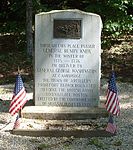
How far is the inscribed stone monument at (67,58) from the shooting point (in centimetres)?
742

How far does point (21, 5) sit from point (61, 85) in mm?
6721

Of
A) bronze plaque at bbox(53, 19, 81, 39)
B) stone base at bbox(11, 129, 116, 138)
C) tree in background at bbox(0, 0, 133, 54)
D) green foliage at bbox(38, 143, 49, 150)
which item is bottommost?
green foliage at bbox(38, 143, 49, 150)

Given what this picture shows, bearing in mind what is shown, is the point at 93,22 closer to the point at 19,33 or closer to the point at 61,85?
the point at 61,85

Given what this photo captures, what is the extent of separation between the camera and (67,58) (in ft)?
24.7

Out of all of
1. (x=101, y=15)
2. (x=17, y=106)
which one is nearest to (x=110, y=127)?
(x=17, y=106)

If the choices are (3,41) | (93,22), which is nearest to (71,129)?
(93,22)

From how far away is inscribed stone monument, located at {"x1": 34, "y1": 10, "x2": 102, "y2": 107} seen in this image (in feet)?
24.3

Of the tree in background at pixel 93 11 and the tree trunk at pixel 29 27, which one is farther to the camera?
the tree in background at pixel 93 11

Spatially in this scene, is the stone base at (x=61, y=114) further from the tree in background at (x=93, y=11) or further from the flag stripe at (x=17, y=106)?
the tree in background at (x=93, y=11)

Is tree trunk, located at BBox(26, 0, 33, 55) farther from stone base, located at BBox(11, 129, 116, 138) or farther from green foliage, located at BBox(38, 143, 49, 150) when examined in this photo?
green foliage, located at BBox(38, 143, 49, 150)

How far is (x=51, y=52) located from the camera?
296 inches

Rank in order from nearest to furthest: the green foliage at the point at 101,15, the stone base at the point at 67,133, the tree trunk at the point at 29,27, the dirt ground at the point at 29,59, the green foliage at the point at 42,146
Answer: the green foliage at the point at 42,146 < the stone base at the point at 67,133 < the dirt ground at the point at 29,59 < the tree trunk at the point at 29,27 < the green foliage at the point at 101,15

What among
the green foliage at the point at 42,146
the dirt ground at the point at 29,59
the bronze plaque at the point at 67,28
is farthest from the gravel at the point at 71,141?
the dirt ground at the point at 29,59

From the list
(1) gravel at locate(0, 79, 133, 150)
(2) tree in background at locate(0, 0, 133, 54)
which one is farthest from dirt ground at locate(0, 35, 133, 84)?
(1) gravel at locate(0, 79, 133, 150)
